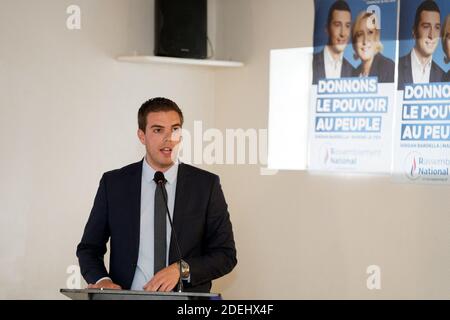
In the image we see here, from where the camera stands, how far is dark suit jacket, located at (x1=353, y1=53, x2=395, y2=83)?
511 centimetres

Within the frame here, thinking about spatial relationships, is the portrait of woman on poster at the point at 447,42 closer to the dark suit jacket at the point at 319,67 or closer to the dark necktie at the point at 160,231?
the dark suit jacket at the point at 319,67

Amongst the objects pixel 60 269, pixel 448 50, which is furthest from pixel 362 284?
pixel 60 269

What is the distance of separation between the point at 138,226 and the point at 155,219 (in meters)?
0.07

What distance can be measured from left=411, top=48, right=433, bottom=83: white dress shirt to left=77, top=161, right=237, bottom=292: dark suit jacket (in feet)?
6.78

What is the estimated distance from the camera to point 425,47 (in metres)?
4.93

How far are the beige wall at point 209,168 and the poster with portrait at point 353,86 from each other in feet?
0.41

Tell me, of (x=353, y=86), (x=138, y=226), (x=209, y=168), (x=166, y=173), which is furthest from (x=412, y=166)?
(x=138, y=226)

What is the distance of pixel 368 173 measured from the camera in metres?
5.25

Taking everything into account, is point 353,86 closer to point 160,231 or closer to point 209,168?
point 209,168

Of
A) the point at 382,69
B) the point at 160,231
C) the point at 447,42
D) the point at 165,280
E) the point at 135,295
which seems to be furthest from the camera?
the point at 382,69

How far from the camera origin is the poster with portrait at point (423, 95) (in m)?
4.84

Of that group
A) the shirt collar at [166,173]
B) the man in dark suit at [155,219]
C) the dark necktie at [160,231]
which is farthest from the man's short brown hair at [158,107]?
the dark necktie at [160,231]

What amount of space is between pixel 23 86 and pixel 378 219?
237 cm

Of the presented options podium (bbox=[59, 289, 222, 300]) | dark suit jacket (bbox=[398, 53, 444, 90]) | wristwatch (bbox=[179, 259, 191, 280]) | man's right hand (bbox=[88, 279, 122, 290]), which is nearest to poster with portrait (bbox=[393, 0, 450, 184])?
dark suit jacket (bbox=[398, 53, 444, 90])
